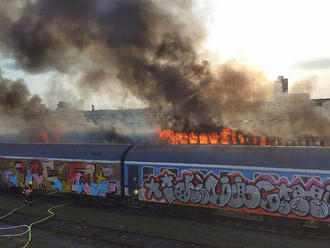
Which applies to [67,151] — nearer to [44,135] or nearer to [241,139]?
[241,139]

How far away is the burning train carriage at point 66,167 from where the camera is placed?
1881 cm

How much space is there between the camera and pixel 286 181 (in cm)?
1381

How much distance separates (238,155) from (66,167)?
422 inches

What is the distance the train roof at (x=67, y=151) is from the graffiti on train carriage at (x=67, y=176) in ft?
1.27

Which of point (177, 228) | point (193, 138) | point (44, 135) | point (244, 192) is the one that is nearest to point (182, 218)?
point (177, 228)

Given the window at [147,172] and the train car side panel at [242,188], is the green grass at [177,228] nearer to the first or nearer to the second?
the train car side panel at [242,188]

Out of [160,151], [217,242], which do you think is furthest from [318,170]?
[160,151]

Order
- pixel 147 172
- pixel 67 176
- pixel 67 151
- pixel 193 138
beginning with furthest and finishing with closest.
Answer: pixel 193 138
pixel 67 151
pixel 67 176
pixel 147 172

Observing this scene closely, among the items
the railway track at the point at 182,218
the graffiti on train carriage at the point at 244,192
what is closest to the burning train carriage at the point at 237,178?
the graffiti on train carriage at the point at 244,192

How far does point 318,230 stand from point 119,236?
8.38 m

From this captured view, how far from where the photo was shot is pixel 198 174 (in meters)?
15.9

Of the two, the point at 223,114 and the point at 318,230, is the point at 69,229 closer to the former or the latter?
the point at 318,230

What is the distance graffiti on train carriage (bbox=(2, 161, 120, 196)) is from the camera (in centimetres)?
1875

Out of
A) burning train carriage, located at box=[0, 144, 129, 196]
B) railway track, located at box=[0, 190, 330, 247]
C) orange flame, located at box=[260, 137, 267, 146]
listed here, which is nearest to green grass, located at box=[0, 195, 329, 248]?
railway track, located at box=[0, 190, 330, 247]
